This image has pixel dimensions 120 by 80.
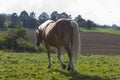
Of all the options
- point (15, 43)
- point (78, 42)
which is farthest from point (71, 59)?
point (15, 43)

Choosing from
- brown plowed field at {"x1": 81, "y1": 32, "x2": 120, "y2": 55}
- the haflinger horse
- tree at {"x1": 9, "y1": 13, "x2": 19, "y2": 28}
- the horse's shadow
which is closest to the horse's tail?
the haflinger horse

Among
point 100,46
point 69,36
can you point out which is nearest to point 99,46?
point 100,46

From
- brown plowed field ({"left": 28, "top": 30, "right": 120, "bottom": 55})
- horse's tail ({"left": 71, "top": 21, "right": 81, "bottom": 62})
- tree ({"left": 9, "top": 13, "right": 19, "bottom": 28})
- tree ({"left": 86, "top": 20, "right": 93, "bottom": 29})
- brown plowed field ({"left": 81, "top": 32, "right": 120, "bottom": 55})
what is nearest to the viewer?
horse's tail ({"left": 71, "top": 21, "right": 81, "bottom": 62})

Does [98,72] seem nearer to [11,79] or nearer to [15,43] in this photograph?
[11,79]

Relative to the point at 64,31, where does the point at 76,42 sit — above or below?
below

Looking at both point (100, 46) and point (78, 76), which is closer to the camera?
point (78, 76)

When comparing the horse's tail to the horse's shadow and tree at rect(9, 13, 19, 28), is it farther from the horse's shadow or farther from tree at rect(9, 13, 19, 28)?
tree at rect(9, 13, 19, 28)

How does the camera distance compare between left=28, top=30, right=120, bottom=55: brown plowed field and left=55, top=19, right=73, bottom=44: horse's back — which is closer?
left=55, top=19, right=73, bottom=44: horse's back

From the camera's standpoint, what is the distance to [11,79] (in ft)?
42.7

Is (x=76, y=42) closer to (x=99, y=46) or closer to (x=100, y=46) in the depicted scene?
(x=99, y=46)

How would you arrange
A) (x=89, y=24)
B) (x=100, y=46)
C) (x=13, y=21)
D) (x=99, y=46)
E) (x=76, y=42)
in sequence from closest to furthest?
(x=76, y=42), (x=99, y=46), (x=100, y=46), (x=13, y=21), (x=89, y=24)

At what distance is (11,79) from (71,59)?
285cm

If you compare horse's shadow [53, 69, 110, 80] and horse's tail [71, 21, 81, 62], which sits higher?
horse's tail [71, 21, 81, 62]

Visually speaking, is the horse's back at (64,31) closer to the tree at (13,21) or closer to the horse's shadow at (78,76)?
the horse's shadow at (78,76)
